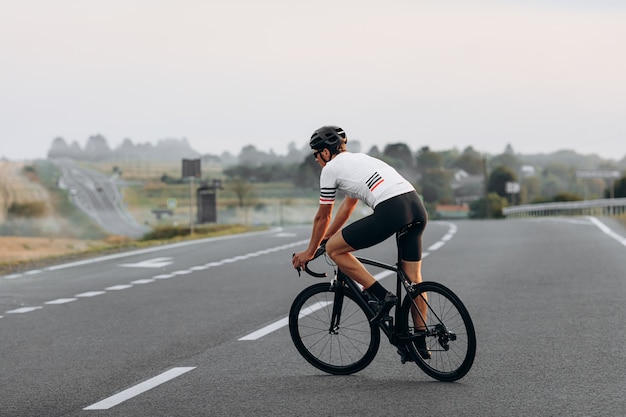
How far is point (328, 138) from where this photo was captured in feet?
26.3

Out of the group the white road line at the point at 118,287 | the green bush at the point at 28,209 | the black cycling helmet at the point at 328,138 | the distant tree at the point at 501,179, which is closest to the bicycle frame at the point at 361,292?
the black cycling helmet at the point at 328,138

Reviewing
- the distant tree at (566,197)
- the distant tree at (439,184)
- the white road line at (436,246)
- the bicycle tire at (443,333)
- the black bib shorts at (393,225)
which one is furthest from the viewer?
the distant tree at (566,197)

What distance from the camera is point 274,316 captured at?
12195 mm

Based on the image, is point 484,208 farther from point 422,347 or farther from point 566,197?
point 422,347

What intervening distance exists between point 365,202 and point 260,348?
227cm

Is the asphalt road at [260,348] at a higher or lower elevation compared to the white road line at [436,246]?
higher

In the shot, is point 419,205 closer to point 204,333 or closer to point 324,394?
point 324,394

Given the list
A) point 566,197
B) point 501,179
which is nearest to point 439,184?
point 566,197

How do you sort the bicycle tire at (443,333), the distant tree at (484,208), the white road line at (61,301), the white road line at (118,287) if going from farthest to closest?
the distant tree at (484,208), the white road line at (118,287), the white road line at (61,301), the bicycle tire at (443,333)

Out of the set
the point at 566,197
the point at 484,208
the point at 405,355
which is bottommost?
the point at 484,208

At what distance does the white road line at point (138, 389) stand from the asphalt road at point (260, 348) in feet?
0.06

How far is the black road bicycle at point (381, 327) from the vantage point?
782 cm

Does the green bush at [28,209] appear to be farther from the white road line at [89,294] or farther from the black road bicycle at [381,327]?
the black road bicycle at [381,327]

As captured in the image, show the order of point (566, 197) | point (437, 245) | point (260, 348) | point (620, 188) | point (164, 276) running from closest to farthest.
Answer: point (260, 348) → point (164, 276) → point (437, 245) → point (620, 188) → point (566, 197)
